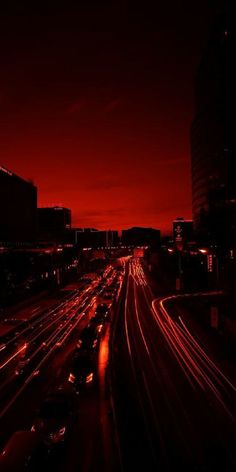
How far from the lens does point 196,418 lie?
15.4m

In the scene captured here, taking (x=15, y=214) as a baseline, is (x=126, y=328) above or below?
below

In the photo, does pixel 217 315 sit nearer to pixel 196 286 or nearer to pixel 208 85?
pixel 196 286

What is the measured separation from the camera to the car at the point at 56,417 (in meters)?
12.9

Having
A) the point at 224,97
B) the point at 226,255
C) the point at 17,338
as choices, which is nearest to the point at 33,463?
the point at 17,338

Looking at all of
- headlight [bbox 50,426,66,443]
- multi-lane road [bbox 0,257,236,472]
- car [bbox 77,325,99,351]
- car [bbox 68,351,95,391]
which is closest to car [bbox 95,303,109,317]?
multi-lane road [bbox 0,257,236,472]

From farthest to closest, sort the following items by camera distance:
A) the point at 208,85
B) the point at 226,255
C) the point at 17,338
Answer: the point at 208,85, the point at 226,255, the point at 17,338

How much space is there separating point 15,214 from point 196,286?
175ft

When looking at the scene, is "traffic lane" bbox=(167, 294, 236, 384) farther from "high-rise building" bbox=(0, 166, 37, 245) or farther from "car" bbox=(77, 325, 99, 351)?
"high-rise building" bbox=(0, 166, 37, 245)

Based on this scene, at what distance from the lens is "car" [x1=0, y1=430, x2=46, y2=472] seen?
10.1m

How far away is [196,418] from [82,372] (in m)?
5.77

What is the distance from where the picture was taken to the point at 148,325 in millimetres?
32469

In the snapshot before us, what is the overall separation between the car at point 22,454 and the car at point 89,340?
35.3 feet

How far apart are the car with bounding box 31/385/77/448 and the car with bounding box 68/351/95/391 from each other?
322 cm

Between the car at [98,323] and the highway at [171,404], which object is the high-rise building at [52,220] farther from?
the highway at [171,404]
